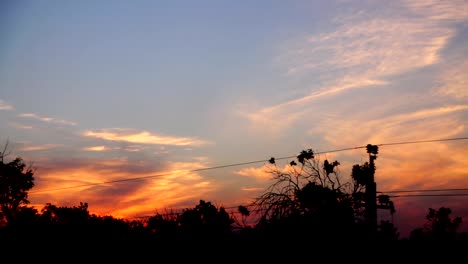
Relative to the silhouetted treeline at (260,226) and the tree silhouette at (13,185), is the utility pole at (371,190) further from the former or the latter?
the tree silhouette at (13,185)

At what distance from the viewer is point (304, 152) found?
98.1ft

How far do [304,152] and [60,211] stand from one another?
1517 centimetres

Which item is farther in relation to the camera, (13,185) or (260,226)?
(13,185)

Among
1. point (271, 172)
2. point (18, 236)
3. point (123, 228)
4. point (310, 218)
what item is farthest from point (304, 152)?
point (18, 236)

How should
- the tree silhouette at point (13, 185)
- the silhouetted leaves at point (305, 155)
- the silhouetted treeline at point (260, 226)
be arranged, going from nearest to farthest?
the silhouetted treeline at point (260, 226)
the silhouetted leaves at point (305, 155)
the tree silhouette at point (13, 185)

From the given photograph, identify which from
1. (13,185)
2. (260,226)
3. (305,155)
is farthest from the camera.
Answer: (13,185)

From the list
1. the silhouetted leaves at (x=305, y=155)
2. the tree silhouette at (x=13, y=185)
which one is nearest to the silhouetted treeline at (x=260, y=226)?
the silhouetted leaves at (x=305, y=155)

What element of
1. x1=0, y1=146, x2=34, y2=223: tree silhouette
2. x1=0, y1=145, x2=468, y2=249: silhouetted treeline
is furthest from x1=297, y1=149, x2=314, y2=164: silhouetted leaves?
x1=0, y1=146, x2=34, y2=223: tree silhouette

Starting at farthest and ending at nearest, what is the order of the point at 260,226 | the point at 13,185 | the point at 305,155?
the point at 13,185, the point at 305,155, the point at 260,226

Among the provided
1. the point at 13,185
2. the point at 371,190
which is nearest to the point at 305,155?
the point at 371,190

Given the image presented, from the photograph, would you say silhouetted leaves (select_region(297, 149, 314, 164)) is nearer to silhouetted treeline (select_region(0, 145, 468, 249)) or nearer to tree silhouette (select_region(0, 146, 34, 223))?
silhouetted treeline (select_region(0, 145, 468, 249))

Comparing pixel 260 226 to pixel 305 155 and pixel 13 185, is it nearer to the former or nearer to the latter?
pixel 305 155

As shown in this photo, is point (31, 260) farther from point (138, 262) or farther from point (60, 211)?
point (60, 211)

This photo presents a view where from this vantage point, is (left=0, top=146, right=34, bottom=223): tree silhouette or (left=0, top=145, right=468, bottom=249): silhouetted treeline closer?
(left=0, top=145, right=468, bottom=249): silhouetted treeline
